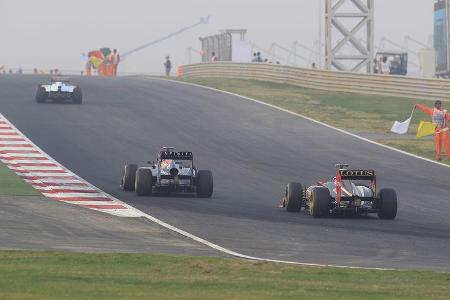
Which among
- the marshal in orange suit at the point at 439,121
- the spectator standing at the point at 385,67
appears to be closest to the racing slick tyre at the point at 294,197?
the marshal in orange suit at the point at 439,121

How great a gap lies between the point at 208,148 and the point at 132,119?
747 cm

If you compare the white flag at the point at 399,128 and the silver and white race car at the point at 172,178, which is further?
the white flag at the point at 399,128

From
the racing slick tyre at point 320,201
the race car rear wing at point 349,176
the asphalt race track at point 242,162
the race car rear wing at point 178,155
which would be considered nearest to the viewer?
the asphalt race track at point 242,162

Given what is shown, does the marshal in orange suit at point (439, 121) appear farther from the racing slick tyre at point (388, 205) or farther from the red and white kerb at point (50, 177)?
the racing slick tyre at point (388, 205)

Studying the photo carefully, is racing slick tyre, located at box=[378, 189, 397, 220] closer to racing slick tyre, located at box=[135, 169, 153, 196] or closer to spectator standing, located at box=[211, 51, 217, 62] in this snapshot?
racing slick tyre, located at box=[135, 169, 153, 196]

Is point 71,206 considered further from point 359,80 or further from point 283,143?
point 359,80

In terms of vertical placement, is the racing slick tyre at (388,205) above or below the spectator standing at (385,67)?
below

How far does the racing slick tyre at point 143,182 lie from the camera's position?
2516 centimetres

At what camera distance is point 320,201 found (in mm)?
22250

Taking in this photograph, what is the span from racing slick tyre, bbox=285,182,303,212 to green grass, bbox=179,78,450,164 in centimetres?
1287

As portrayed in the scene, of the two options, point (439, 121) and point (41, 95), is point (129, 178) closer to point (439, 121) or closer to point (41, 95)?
point (439, 121)

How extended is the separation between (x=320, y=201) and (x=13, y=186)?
7400mm

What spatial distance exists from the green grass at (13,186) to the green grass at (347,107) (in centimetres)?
1304

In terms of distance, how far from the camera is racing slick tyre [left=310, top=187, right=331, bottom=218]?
2223 centimetres
